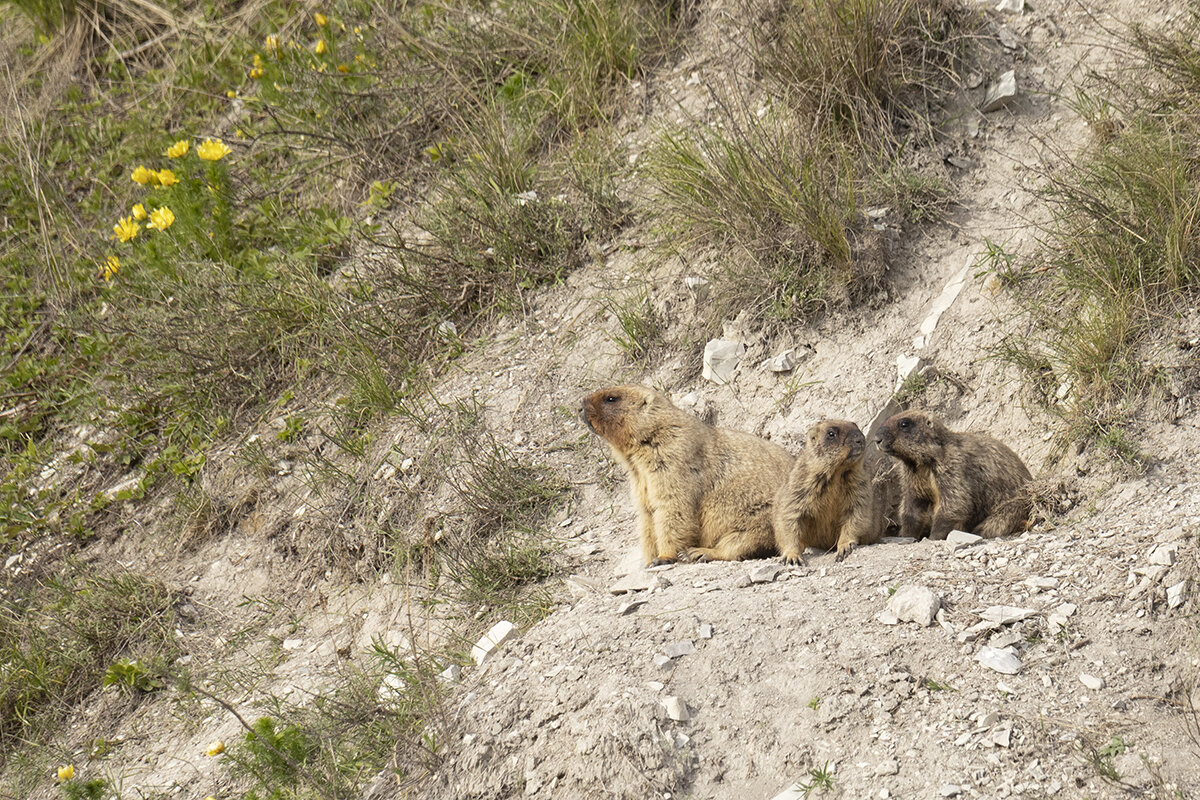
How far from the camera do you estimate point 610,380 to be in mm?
7062

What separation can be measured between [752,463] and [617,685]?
1990mm

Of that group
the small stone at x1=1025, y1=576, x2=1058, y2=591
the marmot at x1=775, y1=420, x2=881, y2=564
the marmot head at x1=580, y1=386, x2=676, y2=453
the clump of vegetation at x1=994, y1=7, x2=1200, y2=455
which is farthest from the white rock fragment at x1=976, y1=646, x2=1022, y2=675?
the marmot head at x1=580, y1=386, x2=676, y2=453

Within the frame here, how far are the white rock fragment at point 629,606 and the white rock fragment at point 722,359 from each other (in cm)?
228

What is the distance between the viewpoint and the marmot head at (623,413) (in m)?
5.96

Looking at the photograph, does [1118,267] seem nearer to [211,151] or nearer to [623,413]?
[623,413]

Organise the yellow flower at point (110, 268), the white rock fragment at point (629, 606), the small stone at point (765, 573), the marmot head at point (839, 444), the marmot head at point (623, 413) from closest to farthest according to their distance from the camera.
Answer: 1. the white rock fragment at point (629, 606)
2. the small stone at point (765, 573)
3. the marmot head at point (839, 444)
4. the marmot head at point (623, 413)
5. the yellow flower at point (110, 268)

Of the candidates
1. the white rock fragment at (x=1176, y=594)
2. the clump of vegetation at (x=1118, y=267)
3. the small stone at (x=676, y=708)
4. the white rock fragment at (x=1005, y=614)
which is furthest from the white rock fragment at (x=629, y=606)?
the clump of vegetation at (x=1118, y=267)

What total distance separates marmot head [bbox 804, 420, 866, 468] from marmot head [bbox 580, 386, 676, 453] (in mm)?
1042

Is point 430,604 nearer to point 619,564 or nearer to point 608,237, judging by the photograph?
Answer: point 619,564

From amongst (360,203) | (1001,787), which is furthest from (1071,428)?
(360,203)

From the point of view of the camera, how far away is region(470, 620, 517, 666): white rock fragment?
195 inches

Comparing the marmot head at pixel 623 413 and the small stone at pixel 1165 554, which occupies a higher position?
the marmot head at pixel 623 413

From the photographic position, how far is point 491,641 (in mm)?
5012

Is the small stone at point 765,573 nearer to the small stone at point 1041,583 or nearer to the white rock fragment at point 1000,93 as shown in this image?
the small stone at point 1041,583
